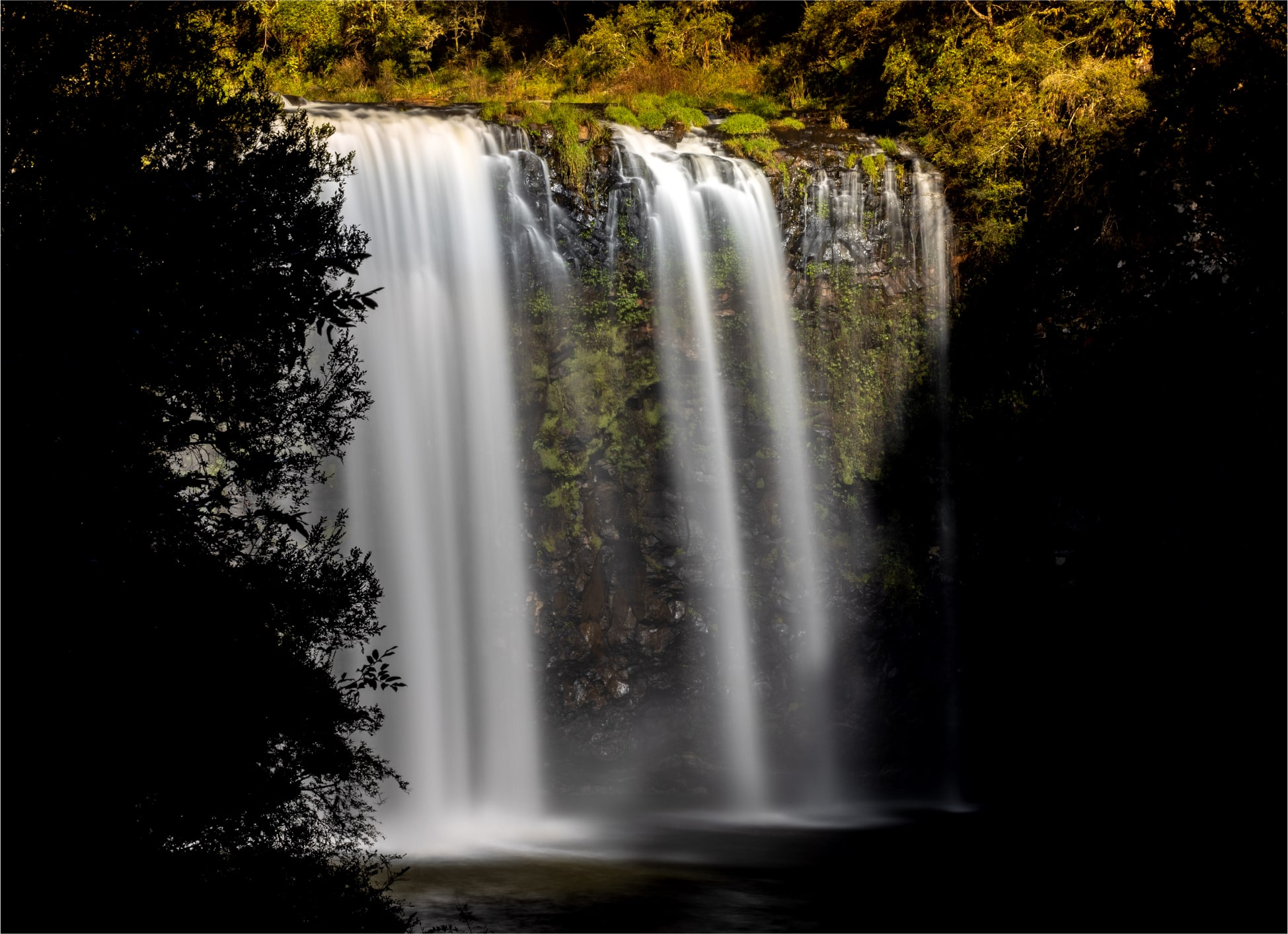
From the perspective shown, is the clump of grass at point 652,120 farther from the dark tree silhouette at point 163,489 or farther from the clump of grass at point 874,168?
the dark tree silhouette at point 163,489

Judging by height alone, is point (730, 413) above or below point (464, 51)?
below

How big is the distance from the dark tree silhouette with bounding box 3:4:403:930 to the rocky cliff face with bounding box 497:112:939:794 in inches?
228

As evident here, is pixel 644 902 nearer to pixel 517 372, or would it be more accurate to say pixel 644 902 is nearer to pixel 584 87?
pixel 517 372

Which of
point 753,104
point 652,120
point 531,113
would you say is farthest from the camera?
point 753,104

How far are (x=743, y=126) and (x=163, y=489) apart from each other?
1081 cm

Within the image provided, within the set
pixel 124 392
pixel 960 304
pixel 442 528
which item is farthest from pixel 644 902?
pixel 960 304

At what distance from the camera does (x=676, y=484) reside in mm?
14047

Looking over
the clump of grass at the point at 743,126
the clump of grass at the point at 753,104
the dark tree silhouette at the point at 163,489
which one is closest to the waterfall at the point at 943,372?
the clump of grass at the point at 743,126

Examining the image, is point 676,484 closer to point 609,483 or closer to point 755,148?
point 609,483

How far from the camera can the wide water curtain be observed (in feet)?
41.3

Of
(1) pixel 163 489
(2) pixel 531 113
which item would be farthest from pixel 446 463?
(1) pixel 163 489

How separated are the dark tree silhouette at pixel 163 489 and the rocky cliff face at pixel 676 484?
579cm

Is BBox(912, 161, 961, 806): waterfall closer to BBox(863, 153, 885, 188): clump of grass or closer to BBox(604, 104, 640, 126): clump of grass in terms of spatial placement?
BBox(863, 153, 885, 188): clump of grass

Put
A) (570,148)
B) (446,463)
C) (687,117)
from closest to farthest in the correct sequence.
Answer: (446,463), (570,148), (687,117)
